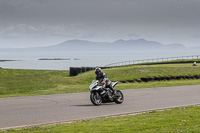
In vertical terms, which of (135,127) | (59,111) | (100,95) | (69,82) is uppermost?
(69,82)

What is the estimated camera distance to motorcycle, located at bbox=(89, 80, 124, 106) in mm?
14328

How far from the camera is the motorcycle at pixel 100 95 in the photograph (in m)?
14.3

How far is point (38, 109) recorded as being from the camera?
43.9 ft

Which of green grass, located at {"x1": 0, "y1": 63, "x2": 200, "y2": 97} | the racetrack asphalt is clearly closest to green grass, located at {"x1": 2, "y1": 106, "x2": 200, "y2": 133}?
the racetrack asphalt

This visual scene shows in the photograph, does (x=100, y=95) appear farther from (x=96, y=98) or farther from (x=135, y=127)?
(x=135, y=127)

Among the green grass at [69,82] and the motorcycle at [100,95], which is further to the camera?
the green grass at [69,82]

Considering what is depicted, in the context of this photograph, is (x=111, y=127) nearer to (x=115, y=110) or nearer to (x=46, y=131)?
(x=46, y=131)

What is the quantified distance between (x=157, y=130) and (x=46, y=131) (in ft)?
9.14

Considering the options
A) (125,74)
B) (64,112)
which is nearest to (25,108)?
(64,112)

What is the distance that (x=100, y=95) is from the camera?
14734mm

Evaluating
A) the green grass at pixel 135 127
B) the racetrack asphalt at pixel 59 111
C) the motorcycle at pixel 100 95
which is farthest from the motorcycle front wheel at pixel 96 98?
the green grass at pixel 135 127

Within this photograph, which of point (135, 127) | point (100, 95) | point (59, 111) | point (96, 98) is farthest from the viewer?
point (100, 95)

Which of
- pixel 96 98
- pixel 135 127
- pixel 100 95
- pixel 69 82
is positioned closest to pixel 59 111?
pixel 96 98

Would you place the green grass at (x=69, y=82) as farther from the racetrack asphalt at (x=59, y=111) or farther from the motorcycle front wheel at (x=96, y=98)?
the motorcycle front wheel at (x=96, y=98)
